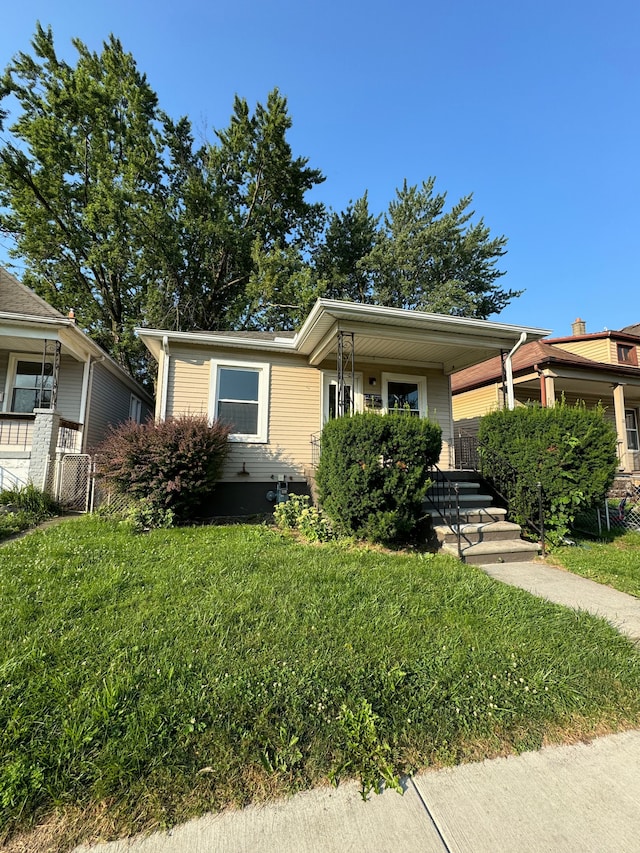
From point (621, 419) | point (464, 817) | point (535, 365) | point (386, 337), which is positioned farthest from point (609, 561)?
point (621, 419)

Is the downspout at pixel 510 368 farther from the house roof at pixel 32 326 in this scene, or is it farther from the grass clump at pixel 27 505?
the house roof at pixel 32 326

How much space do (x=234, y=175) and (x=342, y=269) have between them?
293 inches

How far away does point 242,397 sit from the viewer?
839cm

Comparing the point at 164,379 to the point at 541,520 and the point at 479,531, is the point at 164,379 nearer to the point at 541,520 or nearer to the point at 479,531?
the point at 479,531

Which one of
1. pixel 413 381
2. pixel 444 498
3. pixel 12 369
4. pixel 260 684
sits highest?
pixel 12 369

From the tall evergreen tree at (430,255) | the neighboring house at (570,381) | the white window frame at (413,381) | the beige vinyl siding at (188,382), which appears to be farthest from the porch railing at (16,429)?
the tall evergreen tree at (430,255)

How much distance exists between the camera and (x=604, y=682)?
2264 mm

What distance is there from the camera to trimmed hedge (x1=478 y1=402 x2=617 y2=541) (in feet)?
17.5

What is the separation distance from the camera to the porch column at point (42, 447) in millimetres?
7145

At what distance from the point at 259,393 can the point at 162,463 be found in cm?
300

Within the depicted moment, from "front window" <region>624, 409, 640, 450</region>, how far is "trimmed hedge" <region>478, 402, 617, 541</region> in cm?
1199

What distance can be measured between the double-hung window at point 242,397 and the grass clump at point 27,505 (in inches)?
135

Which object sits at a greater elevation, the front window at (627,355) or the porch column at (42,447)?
the front window at (627,355)

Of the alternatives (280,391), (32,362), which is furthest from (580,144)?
(32,362)
